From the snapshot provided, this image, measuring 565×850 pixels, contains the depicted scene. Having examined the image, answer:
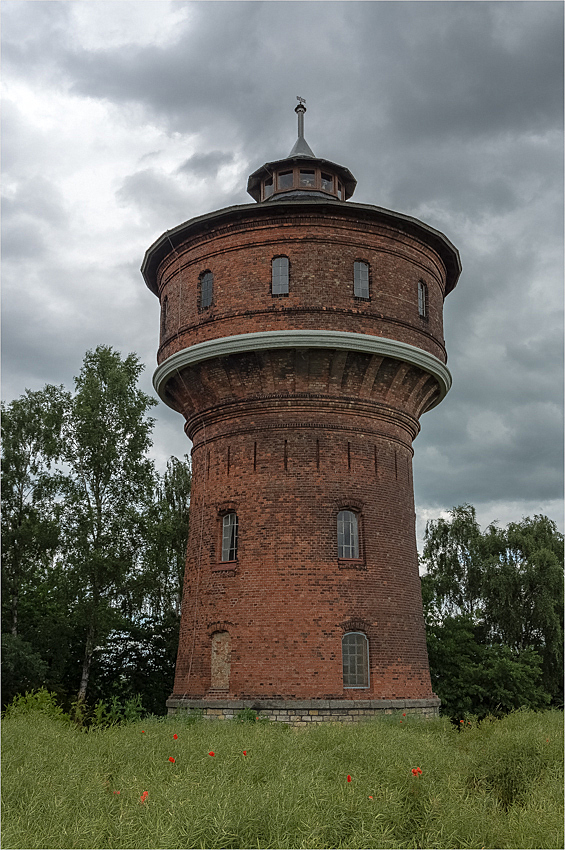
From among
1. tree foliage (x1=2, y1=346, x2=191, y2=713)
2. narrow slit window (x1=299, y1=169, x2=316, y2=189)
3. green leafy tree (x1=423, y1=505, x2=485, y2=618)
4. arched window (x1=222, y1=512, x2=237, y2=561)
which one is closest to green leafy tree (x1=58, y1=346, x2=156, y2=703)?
tree foliage (x1=2, y1=346, x2=191, y2=713)

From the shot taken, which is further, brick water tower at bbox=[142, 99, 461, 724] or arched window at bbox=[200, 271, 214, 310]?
arched window at bbox=[200, 271, 214, 310]

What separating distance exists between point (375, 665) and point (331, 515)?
126 inches

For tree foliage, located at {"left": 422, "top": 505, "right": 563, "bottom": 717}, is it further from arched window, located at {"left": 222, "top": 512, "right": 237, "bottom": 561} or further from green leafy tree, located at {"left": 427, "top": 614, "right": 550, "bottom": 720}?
arched window, located at {"left": 222, "top": 512, "right": 237, "bottom": 561}

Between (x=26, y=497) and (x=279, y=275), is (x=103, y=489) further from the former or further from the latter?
(x=279, y=275)

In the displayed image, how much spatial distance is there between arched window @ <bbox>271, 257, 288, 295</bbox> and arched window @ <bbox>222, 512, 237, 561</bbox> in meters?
5.15

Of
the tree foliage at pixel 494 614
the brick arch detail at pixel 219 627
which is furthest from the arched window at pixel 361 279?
the tree foliage at pixel 494 614

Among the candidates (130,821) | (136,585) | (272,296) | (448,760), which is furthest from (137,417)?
(130,821)

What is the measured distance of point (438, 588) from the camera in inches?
1244

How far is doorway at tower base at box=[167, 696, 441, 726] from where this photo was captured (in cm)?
1438

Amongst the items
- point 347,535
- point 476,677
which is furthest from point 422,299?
point 476,677

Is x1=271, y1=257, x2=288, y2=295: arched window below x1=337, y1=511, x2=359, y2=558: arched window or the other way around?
the other way around

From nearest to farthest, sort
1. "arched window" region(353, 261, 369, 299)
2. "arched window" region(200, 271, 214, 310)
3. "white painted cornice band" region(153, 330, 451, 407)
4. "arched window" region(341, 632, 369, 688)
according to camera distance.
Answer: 1. "arched window" region(341, 632, 369, 688)
2. "white painted cornice band" region(153, 330, 451, 407)
3. "arched window" region(353, 261, 369, 299)
4. "arched window" region(200, 271, 214, 310)

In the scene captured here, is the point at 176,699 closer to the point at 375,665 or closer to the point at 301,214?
the point at 375,665

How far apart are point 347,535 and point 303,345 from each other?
13.9 feet
